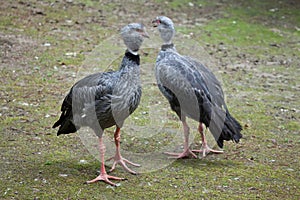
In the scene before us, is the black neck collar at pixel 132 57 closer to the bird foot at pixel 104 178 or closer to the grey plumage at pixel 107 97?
the grey plumage at pixel 107 97

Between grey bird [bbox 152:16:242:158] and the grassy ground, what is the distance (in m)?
0.37

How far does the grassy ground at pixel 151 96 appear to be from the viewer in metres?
Answer: 5.21

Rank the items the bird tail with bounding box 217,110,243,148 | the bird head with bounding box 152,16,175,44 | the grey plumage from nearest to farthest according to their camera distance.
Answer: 1. the grey plumage
2. the bird tail with bounding box 217,110,243,148
3. the bird head with bounding box 152,16,175,44

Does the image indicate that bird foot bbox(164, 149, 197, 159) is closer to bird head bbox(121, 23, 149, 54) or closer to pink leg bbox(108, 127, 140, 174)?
pink leg bbox(108, 127, 140, 174)

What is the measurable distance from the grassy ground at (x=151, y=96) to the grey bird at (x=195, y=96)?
37cm

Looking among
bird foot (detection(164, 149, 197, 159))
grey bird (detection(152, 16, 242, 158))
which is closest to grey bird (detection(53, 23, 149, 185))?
grey bird (detection(152, 16, 242, 158))

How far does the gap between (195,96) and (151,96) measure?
7.71ft

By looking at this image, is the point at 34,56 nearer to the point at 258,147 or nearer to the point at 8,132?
the point at 8,132

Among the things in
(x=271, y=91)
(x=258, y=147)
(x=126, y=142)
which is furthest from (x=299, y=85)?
(x=126, y=142)

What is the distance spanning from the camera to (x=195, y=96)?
5.82 meters

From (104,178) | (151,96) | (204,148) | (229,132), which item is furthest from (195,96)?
(151,96)

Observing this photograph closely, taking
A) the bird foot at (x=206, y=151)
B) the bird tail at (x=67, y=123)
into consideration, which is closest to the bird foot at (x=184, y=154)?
the bird foot at (x=206, y=151)

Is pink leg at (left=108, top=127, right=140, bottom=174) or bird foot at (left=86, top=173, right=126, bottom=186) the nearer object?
bird foot at (left=86, top=173, right=126, bottom=186)

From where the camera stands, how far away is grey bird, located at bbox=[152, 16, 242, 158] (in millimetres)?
5703
